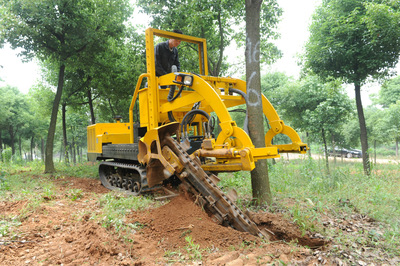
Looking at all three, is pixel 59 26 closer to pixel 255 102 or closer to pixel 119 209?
pixel 119 209

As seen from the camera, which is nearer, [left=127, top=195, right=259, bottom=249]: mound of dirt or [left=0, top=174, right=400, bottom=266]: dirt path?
[left=0, top=174, right=400, bottom=266]: dirt path

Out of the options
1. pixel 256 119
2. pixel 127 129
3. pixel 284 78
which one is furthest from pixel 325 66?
pixel 284 78

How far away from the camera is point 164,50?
240 inches

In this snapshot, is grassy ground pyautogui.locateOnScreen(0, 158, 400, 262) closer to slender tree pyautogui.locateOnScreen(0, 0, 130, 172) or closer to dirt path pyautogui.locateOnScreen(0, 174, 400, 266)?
dirt path pyautogui.locateOnScreen(0, 174, 400, 266)

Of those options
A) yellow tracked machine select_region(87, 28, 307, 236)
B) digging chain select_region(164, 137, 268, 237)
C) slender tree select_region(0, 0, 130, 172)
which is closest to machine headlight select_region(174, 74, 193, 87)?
yellow tracked machine select_region(87, 28, 307, 236)

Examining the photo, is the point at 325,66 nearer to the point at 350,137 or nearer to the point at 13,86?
the point at 350,137

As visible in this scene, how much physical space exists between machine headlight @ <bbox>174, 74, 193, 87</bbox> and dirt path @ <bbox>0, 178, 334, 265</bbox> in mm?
2049

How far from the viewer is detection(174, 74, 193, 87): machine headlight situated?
4.77 m

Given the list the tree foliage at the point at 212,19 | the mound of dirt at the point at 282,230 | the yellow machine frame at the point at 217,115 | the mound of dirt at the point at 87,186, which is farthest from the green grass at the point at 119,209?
the tree foliage at the point at 212,19

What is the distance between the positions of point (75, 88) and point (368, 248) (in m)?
15.6

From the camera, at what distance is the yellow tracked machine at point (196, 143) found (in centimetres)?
404

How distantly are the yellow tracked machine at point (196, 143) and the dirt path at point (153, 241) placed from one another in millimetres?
362

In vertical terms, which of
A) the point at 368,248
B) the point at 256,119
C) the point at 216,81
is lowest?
the point at 368,248

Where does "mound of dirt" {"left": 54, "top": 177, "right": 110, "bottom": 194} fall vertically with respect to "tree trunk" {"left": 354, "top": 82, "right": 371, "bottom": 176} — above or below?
below
